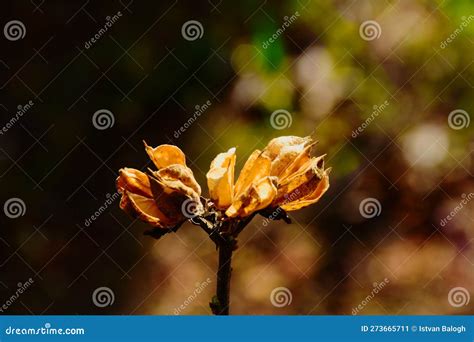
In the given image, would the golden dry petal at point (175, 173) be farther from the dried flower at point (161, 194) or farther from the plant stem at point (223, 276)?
the plant stem at point (223, 276)

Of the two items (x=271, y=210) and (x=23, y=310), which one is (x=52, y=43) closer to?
(x=23, y=310)

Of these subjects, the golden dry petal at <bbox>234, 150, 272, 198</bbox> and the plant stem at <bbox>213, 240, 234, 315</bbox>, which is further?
the golden dry petal at <bbox>234, 150, 272, 198</bbox>

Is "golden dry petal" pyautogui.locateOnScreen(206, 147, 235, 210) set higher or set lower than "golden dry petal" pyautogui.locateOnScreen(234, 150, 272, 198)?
lower

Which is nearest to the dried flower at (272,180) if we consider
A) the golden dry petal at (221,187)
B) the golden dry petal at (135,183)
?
the golden dry petal at (221,187)

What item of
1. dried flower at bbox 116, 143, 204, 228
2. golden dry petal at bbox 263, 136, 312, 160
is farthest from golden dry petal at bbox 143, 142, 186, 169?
golden dry petal at bbox 263, 136, 312, 160

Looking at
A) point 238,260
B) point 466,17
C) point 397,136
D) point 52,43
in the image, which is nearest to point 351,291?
point 238,260

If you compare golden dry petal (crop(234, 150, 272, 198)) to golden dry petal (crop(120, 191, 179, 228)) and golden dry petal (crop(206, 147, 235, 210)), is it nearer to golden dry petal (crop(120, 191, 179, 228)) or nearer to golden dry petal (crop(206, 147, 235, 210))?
golden dry petal (crop(206, 147, 235, 210))

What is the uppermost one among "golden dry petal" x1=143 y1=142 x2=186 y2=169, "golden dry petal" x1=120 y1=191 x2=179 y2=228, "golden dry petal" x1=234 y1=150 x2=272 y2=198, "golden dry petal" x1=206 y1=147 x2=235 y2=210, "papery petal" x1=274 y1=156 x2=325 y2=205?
"papery petal" x1=274 y1=156 x2=325 y2=205
